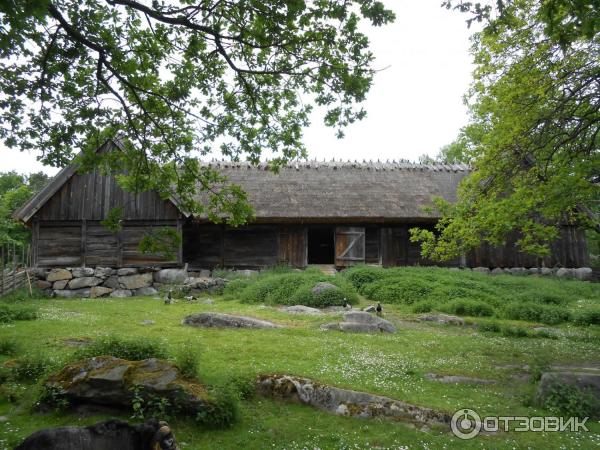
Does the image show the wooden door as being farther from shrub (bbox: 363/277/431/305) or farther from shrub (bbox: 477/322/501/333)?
shrub (bbox: 477/322/501/333)

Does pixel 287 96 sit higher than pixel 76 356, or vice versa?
pixel 287 96

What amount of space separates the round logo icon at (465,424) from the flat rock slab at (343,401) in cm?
13

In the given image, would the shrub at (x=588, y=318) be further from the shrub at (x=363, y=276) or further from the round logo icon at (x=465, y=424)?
the round logo icon at (x=465, y=424)

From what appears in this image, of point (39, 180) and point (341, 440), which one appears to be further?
point (39, 180)

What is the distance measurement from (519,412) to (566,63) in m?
8.91

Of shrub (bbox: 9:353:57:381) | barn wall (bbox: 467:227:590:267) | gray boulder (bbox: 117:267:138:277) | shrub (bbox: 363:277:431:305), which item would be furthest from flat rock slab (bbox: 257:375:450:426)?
barn wall (bbox: 467:227:590:267)

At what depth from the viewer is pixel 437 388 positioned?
6957 mm

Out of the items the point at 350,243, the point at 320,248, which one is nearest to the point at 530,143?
the point at 350,243

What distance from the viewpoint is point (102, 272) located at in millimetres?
19984

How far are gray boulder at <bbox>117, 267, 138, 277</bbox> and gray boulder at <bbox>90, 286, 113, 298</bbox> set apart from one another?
2.87ft

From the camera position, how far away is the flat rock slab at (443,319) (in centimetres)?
1257

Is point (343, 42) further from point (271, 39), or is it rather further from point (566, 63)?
point (566, 63)

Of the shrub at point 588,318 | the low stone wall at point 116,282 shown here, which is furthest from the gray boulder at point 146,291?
the shrub at point 588,318

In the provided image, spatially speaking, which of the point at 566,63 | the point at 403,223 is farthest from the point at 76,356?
the point at 403,223
